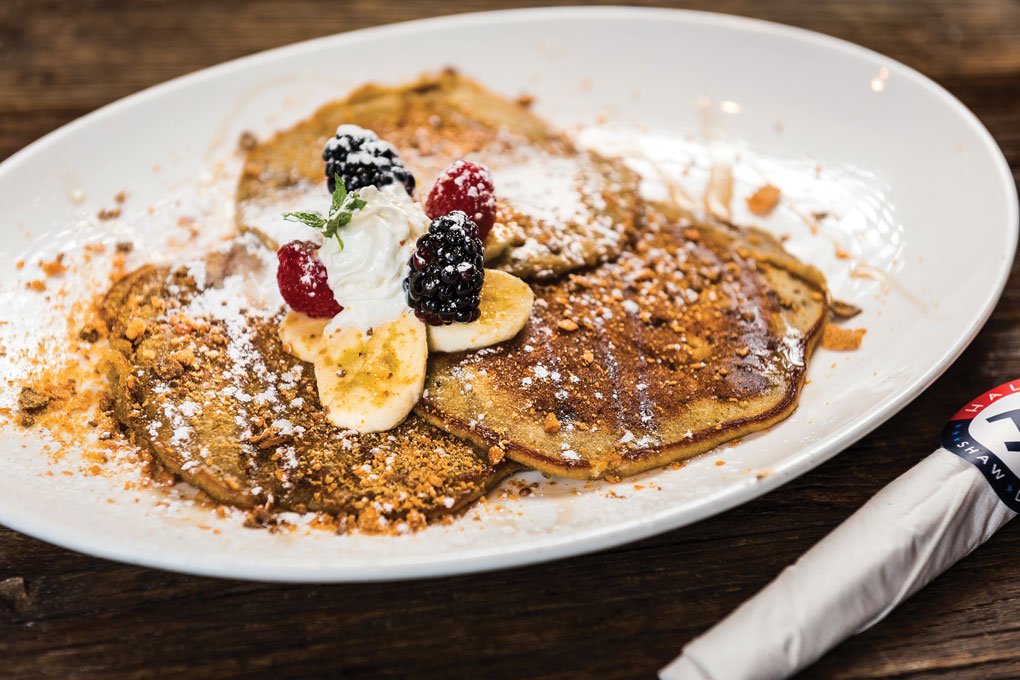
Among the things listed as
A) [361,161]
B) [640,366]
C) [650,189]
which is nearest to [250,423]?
[361,161]

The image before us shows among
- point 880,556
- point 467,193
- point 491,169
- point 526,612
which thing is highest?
point 467,193

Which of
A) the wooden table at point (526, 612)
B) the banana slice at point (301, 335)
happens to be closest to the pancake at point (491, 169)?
the banana slice at point (301, 335)

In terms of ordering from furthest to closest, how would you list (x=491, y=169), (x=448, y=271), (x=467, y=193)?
(x=491, y=169)
(x=467, y=193)
(x=448, y=271)

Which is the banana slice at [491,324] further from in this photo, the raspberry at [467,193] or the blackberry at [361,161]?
the blackberry at [361,161]

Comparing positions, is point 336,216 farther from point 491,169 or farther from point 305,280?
point 491,169

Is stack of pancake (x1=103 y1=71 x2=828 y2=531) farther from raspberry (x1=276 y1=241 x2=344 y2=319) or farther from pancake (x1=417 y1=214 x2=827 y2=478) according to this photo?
raspberry (x1=276 y1=241 x2=344 y2=319)

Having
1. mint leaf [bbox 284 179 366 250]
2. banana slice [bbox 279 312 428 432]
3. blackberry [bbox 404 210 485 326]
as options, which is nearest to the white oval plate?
banana slice [bbox 279 312 428 432]

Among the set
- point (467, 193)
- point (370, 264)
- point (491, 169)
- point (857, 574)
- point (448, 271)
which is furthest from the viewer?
point (491, 169)

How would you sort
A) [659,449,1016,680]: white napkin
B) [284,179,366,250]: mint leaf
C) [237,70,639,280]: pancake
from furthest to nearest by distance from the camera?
[237,70,639,280]: pancake → [284,179,366,250]: mint leaf → [659,449,1016,680]: white napkin
